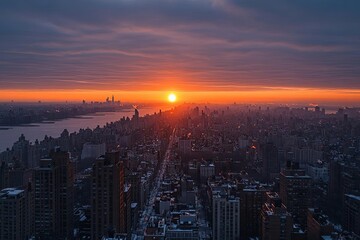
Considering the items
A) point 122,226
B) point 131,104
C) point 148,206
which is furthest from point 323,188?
point 131,104

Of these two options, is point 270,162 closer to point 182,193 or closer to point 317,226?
point 182,193

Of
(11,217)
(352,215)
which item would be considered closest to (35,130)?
(11,217)

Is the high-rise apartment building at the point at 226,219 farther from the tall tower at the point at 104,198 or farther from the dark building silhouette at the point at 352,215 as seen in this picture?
the dark building silhouette at the point at 352,215

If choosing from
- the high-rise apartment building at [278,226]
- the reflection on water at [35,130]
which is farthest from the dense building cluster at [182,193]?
the reflection on water at [35,130]

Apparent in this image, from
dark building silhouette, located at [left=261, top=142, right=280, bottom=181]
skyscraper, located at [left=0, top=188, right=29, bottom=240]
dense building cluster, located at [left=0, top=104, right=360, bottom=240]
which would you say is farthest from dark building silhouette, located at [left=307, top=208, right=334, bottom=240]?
dark building silhouette, located at [left=261, top=142, right=280, bottom=181]

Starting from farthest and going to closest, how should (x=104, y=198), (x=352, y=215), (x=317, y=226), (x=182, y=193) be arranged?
1. (x=182, y=193)
2. (x=352, y=215)
3. (x=317, y=226)
4. (x=104, y=198)

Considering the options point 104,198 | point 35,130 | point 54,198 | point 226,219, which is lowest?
point 226,219
